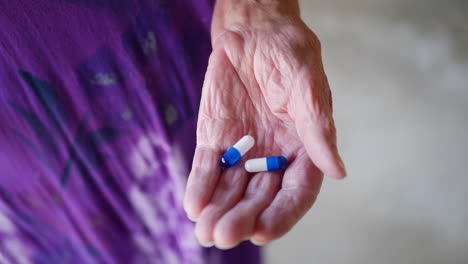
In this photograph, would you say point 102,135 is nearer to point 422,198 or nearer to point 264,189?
point 264,189

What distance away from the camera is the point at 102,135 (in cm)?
89

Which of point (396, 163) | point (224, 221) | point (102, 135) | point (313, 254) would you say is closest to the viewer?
point (224, 221)

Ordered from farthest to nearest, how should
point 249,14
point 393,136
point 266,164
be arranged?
point 393,136
point 249,14
point 266,164

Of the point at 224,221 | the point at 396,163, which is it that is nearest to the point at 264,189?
the point at 224,221

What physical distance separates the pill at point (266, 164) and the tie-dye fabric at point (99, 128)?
0.18 metres

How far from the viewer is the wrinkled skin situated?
702 millimetres

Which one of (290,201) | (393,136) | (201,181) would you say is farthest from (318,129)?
(393,136)

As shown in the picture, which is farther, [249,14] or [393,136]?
[393,136]

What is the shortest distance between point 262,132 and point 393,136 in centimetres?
123

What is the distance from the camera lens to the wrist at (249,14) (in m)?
0.97

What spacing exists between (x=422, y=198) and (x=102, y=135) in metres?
1.57

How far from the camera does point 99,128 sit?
892mm

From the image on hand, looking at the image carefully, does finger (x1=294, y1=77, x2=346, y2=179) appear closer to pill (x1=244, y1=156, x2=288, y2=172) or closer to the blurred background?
pill (x1=244, y1=156, x2=288, y2=172)

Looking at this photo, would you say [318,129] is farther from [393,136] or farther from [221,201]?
[393,136]
